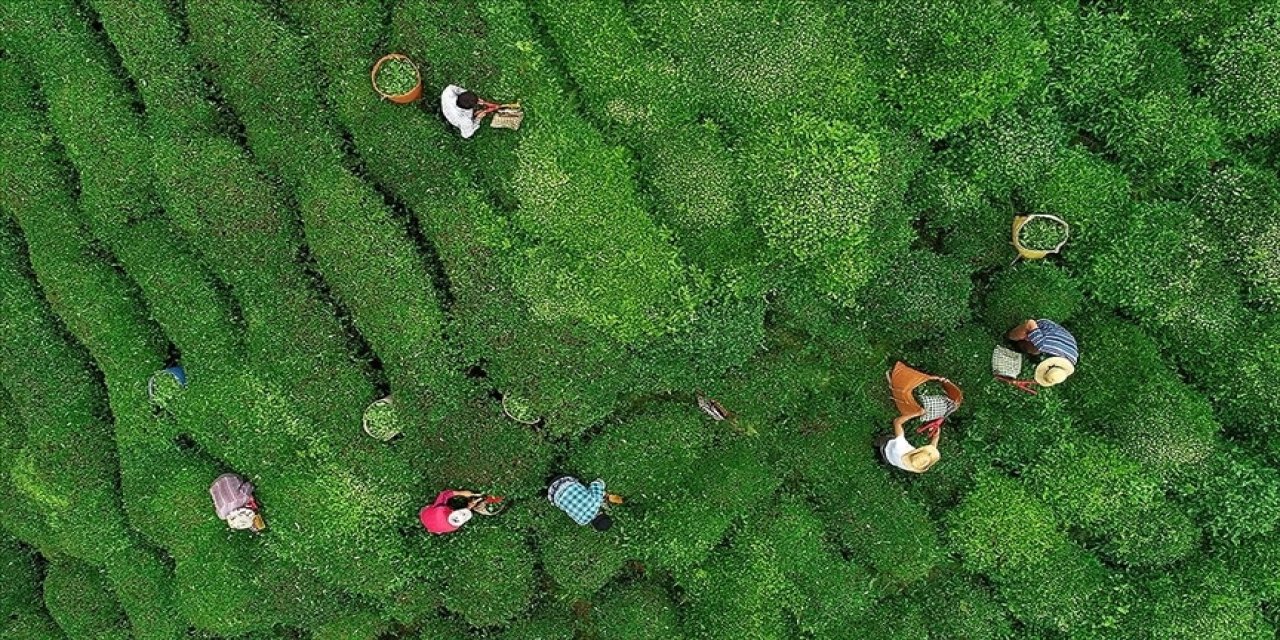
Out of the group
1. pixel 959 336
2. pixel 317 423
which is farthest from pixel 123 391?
pixel 959 336

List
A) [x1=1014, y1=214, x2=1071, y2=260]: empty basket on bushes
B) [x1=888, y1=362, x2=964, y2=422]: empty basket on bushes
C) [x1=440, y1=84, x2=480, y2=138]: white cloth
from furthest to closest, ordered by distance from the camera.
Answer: [x1=1014, y1=214, x2=1071, y2=260]: empty basket on bushes, [x1=888, y1=362, x2=964, y2=422]: empty basket on bushes, [x1=440, y1=84, x2=480, y2=138]: white cloth

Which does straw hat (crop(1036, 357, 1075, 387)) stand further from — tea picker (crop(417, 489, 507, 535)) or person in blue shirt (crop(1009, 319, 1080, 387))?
tea picker (crop(417, 489, 507, 535))

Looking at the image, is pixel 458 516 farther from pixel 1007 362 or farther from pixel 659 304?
pixel 1007 362

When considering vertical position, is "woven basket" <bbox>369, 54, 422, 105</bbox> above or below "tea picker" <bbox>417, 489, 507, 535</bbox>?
above


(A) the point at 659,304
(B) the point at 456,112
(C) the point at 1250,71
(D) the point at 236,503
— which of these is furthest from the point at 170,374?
(C) the point at 1250,71

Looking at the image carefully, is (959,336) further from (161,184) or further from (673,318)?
(161,184)

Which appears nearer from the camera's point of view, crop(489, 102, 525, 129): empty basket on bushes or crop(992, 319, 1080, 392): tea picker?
crop(992, 319, 1080, 392): tea picker

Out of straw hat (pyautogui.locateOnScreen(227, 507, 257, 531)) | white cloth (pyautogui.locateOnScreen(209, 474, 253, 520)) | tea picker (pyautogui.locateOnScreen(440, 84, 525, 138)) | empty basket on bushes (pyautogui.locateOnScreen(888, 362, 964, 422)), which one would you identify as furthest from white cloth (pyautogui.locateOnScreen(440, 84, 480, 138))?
empty basket on bushes (pyautogui.locateOnScreen(888, 362, 964, 422))
